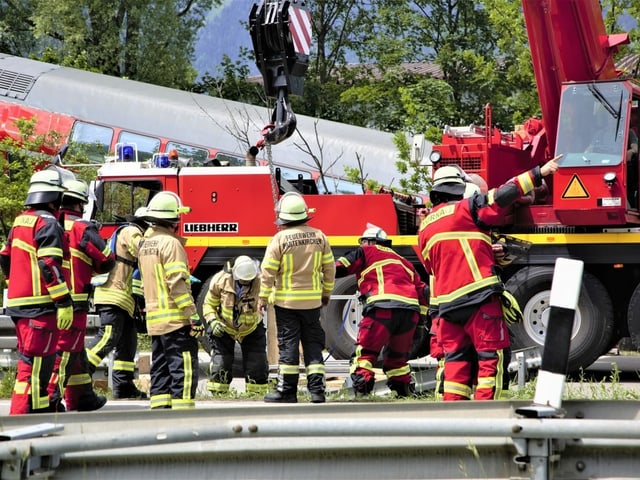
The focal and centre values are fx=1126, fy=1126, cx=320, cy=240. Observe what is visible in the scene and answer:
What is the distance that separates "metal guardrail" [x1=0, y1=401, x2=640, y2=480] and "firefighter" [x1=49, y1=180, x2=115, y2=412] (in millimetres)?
4413

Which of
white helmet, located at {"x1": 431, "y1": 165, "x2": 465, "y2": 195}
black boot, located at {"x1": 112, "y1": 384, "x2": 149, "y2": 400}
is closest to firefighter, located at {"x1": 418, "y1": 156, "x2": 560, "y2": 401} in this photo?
white helmet, located at {"x1": 431, "y1": 165, "x2": 465, "y2": 195}

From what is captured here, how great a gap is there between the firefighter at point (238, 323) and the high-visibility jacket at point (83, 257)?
193 cm

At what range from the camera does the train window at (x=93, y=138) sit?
20281 mm

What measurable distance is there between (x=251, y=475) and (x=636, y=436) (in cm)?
131

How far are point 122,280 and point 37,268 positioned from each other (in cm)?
221

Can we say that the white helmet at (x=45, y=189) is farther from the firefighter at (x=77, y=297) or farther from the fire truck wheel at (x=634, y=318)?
the fire truck wheel at (x=634, y=318)

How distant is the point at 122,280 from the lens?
1005 cm

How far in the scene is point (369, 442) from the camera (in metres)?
3.89

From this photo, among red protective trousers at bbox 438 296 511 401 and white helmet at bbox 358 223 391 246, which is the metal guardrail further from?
white helmet at bbox 358 223 391 246

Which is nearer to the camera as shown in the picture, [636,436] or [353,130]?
[636,436]

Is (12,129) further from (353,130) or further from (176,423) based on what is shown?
(176,423)

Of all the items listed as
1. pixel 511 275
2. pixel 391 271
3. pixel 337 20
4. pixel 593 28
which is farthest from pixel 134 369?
pixel 337 20

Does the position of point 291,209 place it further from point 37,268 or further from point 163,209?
point 37,268

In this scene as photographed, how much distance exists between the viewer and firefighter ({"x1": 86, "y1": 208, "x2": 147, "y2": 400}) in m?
9.99
